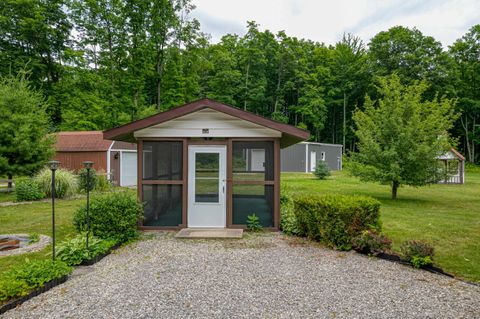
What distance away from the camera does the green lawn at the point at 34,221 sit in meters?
4.93

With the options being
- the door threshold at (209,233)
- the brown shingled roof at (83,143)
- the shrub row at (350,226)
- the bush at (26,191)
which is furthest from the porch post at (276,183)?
the brown shingled roof at (83,143)

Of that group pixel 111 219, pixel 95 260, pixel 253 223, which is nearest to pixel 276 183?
pixel 253 223

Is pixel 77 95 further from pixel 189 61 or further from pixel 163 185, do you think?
pixel 163 185

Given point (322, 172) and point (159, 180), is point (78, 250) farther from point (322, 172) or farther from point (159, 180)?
point (322, 172)

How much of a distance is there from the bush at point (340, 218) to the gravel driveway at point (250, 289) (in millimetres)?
368

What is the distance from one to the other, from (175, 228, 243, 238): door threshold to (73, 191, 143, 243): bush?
1004 millimetres

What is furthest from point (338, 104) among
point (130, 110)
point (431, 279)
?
point (431, 279)

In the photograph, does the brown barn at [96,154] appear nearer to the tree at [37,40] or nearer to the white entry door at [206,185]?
the tree at [37,40]

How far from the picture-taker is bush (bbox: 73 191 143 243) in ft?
18.7

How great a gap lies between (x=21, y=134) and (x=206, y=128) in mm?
9840

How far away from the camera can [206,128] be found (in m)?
6.79

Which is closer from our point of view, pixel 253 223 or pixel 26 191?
pixel 253 223

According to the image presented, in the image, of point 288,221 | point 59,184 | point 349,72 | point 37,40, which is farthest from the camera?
point 349,72

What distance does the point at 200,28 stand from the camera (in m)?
21.8
